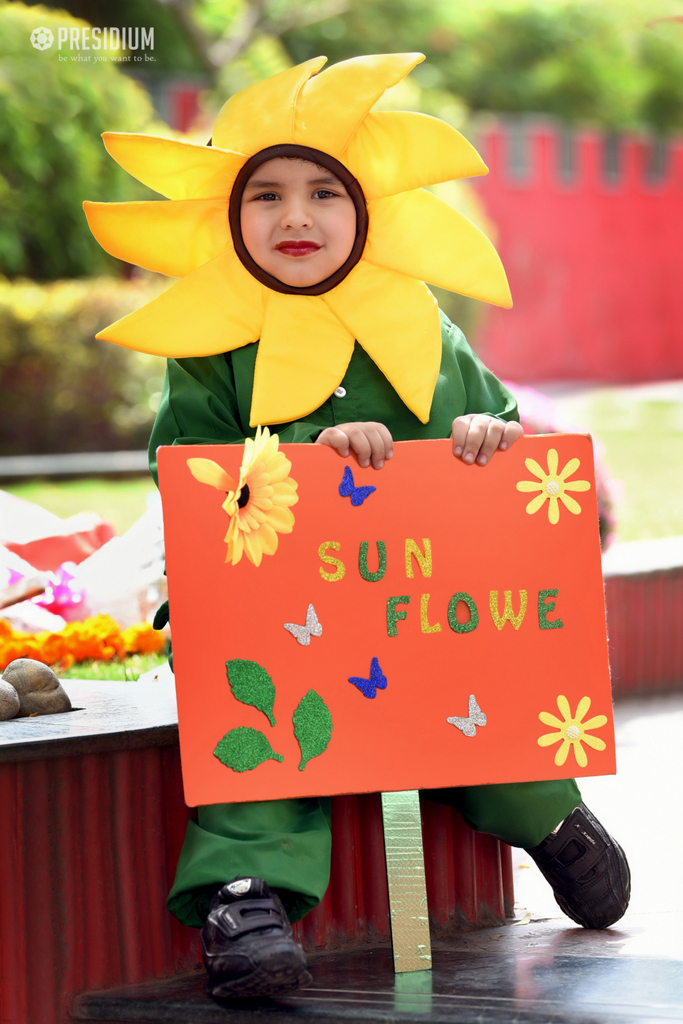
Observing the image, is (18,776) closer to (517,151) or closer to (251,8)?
(251,8)

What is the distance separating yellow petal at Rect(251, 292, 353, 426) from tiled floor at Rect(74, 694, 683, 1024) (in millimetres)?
841

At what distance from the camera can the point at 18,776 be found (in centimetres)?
183

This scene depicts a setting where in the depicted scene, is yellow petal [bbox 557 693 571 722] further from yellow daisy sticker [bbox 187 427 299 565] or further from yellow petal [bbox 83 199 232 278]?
yellow petal [bbox 83 199 232 278]

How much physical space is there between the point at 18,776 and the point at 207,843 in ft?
0.93

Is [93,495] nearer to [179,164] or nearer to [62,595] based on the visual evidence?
[62,595]

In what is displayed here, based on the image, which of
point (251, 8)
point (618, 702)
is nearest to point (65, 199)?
point (251, 8)

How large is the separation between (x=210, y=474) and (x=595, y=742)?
0.69 m

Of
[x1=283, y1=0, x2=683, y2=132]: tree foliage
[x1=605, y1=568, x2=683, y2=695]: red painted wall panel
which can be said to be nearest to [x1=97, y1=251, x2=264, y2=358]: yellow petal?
→ [x1=605, y1=568, x2=683, y2=695]: red painted wall panel

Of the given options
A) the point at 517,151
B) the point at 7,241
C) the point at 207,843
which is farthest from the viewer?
the point at 517,151

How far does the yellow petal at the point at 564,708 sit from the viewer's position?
75.5 inches

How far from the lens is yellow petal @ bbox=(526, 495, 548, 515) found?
1945 millimetres

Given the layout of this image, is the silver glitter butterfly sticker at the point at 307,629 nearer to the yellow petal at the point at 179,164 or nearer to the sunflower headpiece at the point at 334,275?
the sunflower headpiece at the point at 334,275

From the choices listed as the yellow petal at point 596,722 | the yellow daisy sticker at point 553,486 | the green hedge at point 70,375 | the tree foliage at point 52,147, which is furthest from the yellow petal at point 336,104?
the tree foliage at point 52,147

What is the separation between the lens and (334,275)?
206 centimetres
